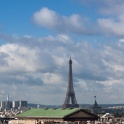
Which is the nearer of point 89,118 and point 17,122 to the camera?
point 89,118

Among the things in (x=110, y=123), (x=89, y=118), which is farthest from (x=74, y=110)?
(x=110, y=123)

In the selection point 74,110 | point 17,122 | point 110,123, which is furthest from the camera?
point 17,122

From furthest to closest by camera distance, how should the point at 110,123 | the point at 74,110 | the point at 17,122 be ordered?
1. the point at 17,122
2. the point at 74,110
3. the point at 110,123

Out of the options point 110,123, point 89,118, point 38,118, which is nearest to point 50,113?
point 38,118

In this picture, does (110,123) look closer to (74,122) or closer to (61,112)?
(74,122)

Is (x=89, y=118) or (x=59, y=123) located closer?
(x=59, y=123)

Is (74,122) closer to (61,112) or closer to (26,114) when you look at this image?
(61,112)

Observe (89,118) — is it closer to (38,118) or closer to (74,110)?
(74,110)
